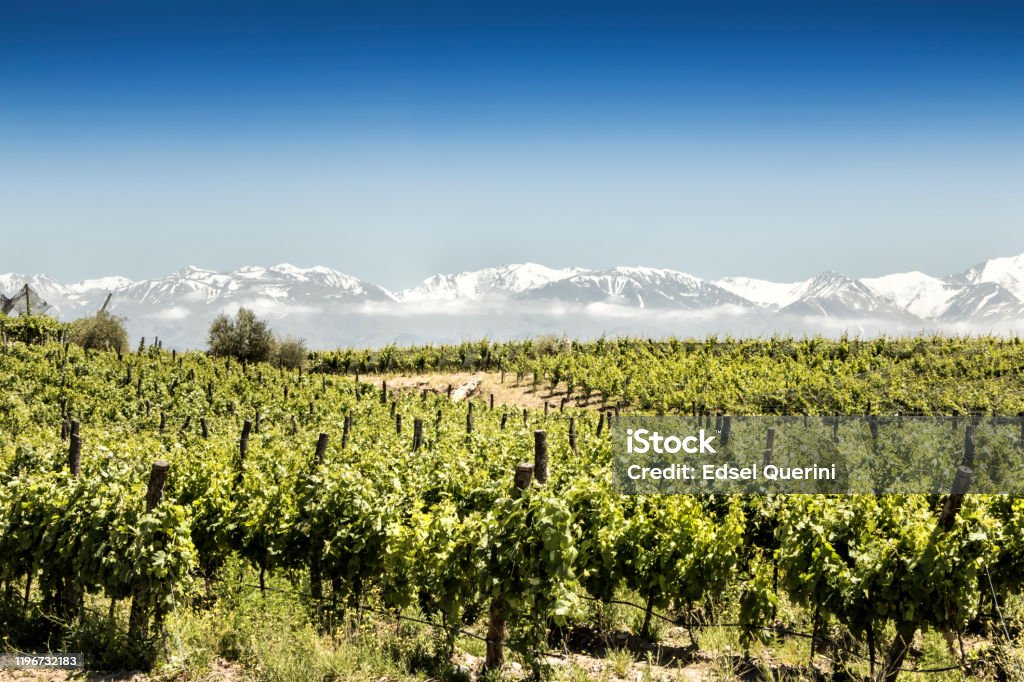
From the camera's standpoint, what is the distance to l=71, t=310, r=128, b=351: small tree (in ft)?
176

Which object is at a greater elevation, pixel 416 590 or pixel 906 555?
pixel 906 555

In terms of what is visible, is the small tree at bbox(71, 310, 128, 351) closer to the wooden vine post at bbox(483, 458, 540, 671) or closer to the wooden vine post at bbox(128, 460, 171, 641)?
the wooden vine post at bbox(128, 460, 171, 641)

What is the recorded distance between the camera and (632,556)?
9.30 metres

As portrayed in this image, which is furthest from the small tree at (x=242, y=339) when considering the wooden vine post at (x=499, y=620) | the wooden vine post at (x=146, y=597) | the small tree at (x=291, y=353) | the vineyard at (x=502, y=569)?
the wooden vine post at (x=499, y=620)

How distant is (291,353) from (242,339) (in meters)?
4.68

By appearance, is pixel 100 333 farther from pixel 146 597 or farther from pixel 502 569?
pixel 502 569

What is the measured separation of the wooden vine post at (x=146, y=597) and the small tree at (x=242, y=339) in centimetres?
5018

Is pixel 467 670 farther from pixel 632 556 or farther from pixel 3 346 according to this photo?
pixel 3 346

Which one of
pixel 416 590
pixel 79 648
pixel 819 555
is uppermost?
pixel 819 555

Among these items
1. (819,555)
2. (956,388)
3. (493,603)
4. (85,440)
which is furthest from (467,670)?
(956,388)

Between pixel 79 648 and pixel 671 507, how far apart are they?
25.9ft

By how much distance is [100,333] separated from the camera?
177 feet

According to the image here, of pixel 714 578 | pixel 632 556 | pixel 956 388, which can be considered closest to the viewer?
pixel 714 578

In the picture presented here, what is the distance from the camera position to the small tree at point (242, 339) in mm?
56344
